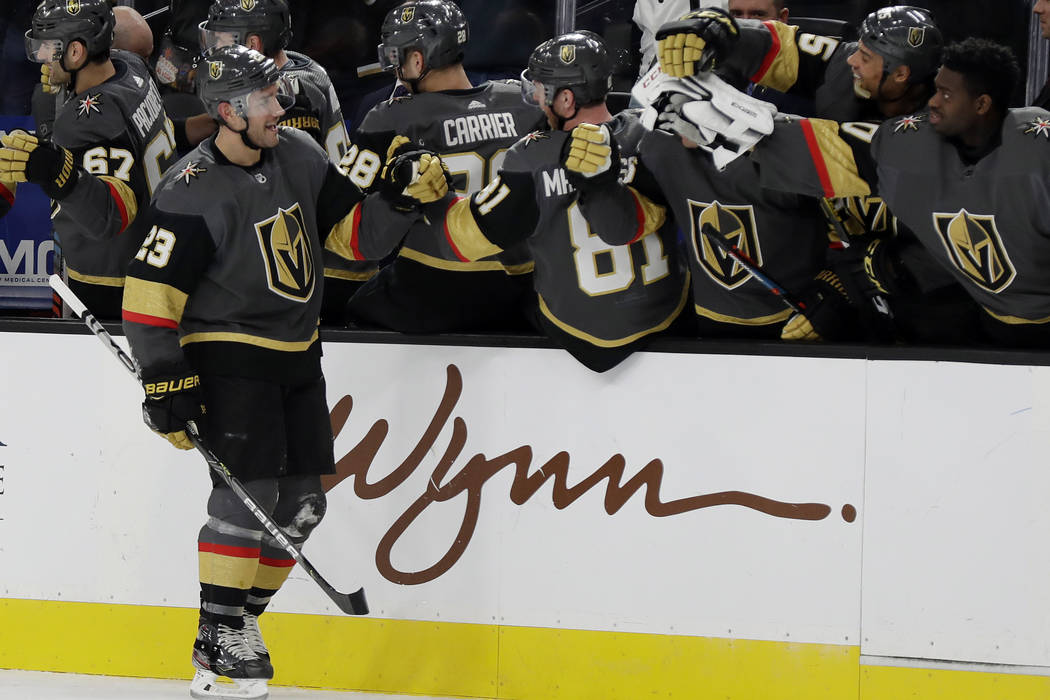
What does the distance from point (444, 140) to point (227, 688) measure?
1526 mm

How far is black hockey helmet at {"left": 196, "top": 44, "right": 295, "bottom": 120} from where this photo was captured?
10.1 feet

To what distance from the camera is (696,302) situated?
135 inches

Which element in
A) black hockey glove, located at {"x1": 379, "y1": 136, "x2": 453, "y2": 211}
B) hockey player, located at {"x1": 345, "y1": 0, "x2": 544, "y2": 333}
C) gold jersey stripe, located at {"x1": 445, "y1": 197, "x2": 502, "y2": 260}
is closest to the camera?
black hockey glove, located at {"x1": 379, "y1": 136, "x2": 453, "y2": 211}

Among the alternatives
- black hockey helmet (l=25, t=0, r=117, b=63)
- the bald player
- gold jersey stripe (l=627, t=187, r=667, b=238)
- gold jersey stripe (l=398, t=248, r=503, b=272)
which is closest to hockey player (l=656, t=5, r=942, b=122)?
gold jersey stripe (l=627, t=187, r=667, b=238)

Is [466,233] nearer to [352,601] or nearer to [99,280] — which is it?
[352,601]

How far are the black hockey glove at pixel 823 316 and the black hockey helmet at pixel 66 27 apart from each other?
2045mm

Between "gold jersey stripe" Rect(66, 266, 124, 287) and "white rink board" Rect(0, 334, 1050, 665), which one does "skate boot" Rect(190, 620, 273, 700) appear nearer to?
"white rink board" Rect(0, 334, 1050, 665)

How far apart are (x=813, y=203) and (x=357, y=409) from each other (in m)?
1.27

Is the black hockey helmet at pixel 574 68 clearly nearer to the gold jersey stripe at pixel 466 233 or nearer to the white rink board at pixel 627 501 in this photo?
the gold jersey stripe at pixel 466 233

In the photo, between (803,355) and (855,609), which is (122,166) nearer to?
(803,355)

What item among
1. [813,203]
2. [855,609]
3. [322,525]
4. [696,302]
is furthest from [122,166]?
[855,609]

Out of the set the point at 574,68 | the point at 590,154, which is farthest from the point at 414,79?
the point at 590,154

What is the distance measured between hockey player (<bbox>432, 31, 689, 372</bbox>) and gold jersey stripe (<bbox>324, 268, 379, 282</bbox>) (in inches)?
22.8

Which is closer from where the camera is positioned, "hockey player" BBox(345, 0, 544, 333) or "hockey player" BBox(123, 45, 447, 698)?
"hockey player" BBox(123, 45, 447, 698)
